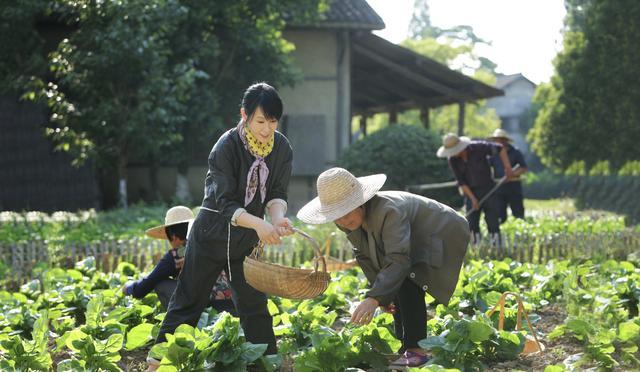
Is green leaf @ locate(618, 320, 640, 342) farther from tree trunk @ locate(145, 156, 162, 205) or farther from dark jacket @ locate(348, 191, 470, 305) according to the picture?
tree trunk @ locate(145, 156, 162, 205)

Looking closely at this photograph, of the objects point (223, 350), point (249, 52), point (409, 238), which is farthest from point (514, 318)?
point (249, 52)

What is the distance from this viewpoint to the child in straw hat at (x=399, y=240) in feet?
14.5

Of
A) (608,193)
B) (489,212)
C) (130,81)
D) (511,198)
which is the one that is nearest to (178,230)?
(489,212)

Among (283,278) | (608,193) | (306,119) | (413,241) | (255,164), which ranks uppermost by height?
(306,119)

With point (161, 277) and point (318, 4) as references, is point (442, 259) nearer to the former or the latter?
point (161, 277)

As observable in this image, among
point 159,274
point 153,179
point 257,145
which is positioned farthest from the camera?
point 153,179

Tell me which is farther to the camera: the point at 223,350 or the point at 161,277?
the point at 161,277

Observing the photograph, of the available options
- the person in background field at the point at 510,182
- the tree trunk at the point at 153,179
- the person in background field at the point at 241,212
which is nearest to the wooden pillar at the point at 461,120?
the tree trunk at the point at 153,179

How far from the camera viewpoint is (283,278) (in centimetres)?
440

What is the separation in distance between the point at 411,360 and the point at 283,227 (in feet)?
3.29

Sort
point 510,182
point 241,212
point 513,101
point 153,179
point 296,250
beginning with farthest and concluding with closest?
1. point 513,101
2. point 153,179
3. point 510,182
4. point 296,250
5. point 241,212

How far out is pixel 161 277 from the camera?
5.53m

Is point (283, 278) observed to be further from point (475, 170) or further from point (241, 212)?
point (475, 170)

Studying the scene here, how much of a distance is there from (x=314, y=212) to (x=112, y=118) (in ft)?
37.4
